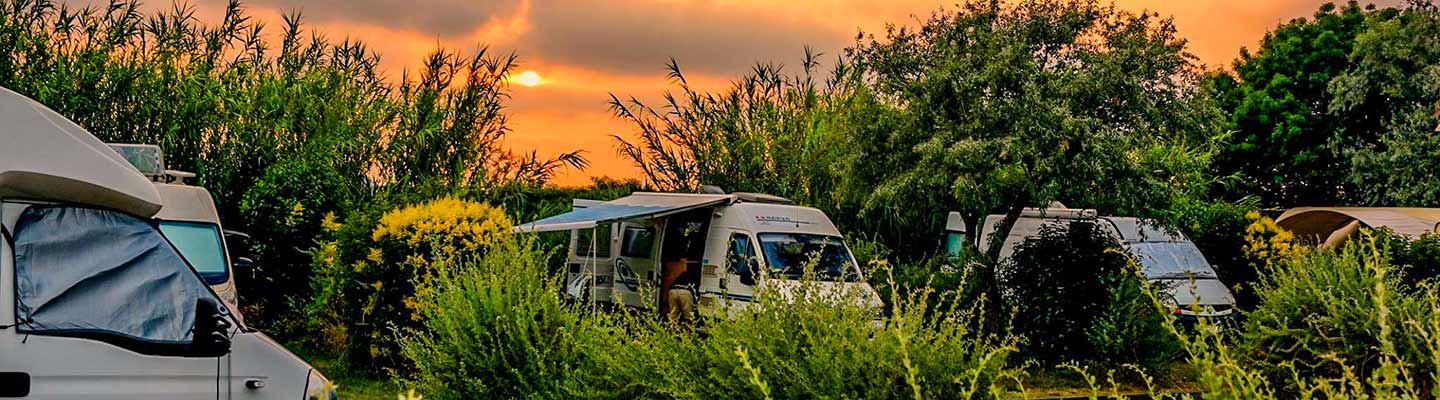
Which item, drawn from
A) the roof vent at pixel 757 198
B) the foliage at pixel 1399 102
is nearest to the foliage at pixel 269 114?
the roof vent at pixel 757 198

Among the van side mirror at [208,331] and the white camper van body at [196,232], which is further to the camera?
the white camper van body at [196,232]

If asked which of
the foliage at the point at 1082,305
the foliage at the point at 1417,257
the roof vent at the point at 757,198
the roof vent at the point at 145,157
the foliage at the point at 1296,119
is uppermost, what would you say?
the foliage at the point at 1296,119

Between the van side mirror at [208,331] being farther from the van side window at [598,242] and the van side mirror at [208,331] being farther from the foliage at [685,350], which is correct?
the van side window at [598,242]

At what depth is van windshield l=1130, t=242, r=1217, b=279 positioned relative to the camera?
18797mm

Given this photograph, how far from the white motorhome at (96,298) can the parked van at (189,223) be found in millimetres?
7169

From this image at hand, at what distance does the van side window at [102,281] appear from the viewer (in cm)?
625

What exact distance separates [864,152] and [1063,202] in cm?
460

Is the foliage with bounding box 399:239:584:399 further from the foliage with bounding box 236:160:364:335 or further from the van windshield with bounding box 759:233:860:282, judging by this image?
the foliage with bounding box 236:160:364:335

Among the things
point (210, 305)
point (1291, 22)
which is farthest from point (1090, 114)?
point (1291, 22)

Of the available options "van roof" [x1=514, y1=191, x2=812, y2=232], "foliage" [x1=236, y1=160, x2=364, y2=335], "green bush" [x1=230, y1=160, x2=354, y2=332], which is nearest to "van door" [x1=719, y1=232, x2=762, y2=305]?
"van roof" [x1=514, y1=191, x2=812, y2=232]

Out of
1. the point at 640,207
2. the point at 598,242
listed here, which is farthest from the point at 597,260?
the point at 640,207

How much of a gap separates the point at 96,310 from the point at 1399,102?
3144 cm

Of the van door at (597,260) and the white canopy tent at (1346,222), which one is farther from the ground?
the white canopy tent at (1346,222)

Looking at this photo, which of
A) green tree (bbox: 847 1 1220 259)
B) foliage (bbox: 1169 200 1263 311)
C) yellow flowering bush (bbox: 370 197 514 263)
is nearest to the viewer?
yellow flowering bush (bbox: 370 197 514 263)
